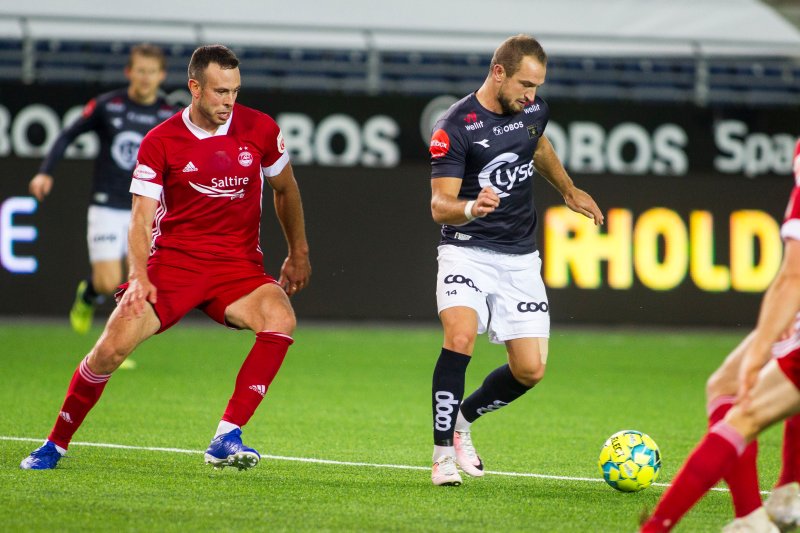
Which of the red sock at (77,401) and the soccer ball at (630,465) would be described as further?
the red sock at (77,401)

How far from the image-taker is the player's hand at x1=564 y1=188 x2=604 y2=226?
645 cm

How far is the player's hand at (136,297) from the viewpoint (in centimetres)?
571

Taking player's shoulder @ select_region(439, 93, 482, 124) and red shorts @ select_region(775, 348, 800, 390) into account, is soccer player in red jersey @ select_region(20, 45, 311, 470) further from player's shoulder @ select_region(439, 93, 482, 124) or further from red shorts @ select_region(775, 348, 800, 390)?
red shorts @ select_region(775, 348, 800, 390)

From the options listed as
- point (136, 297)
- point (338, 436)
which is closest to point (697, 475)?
point (136, 297)

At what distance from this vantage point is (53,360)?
36.3 feet

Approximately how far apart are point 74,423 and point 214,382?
12.8 ft

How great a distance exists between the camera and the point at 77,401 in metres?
6.03

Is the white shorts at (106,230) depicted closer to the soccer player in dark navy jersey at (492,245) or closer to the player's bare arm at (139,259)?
the player's bare arm at (139,259)

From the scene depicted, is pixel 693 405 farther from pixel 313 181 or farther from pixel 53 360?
pixel 313 181

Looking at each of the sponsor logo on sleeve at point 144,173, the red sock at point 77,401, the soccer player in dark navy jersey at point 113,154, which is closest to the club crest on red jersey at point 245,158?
the sponsor logo on sleeve at point 144,173

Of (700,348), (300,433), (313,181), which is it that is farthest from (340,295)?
(300,433)

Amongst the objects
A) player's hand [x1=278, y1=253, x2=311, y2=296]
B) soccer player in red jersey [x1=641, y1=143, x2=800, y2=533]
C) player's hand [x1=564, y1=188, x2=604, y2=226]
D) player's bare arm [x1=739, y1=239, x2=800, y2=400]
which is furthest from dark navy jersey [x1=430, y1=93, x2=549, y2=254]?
player's bare arm [x1=739, y1=239, x2=800, y2=400]

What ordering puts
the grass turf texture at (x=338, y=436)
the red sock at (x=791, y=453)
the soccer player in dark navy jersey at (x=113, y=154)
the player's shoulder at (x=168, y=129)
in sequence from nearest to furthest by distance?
the red sock at (x=791, y=453) → the grass turf texture at (x=338, y=436) → the player's shoulder at (x=168, y=129) → the soccer player in dark navy jersey at (x=113, y=154)

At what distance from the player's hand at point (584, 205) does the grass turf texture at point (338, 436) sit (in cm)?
129
